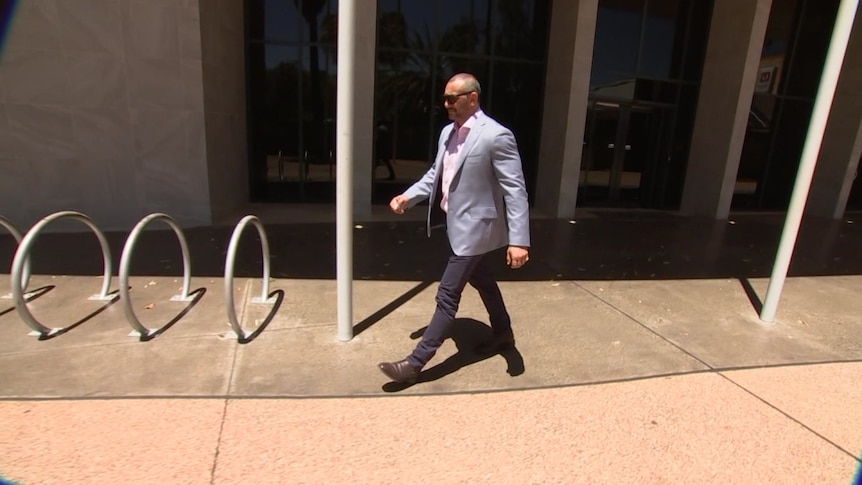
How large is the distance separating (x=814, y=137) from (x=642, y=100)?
298 inches

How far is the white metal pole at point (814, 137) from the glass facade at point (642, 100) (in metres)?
6.98

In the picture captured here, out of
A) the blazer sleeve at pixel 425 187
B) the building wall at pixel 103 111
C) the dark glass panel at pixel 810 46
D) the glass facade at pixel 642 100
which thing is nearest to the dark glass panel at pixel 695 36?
the glass facade at pixel 642 100

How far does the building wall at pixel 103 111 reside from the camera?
20.9 feet

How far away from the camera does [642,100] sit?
11180 mm

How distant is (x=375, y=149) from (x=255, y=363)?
724cm

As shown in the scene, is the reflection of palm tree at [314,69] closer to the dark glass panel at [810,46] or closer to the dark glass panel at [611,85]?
the dark glass panel at [611,85]

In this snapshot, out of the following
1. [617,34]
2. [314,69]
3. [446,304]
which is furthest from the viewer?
[617,34]

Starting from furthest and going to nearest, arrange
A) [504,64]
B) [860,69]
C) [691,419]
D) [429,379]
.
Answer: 1. [860,69]
2. [504,64]
3. [429,379]
4. [691,419]

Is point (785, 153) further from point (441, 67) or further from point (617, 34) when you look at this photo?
point (441, 67)

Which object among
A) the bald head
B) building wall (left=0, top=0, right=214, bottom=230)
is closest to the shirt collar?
the bald head

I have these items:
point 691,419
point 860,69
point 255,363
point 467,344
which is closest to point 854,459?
point 691,419

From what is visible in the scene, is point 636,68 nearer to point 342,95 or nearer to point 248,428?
point 342,95

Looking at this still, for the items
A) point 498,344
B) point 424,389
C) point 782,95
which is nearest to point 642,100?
point 782,95

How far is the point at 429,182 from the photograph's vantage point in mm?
3410
